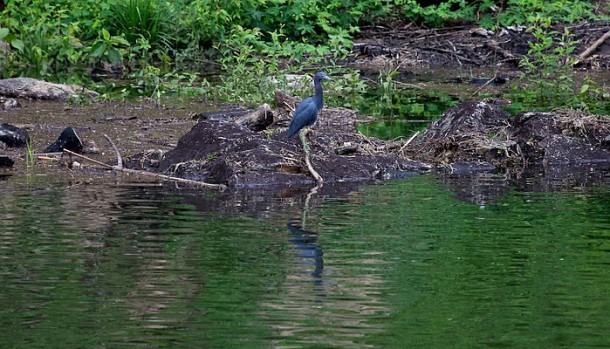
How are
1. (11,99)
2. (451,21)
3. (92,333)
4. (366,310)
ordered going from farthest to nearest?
(451,21), (11,99), (366,310), (92,333)

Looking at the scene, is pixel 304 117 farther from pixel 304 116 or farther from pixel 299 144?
pixel 299 144

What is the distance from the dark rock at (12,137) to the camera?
Answer: 13828 millimetres

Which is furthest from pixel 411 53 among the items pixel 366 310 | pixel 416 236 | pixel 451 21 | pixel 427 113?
pixel 366 310

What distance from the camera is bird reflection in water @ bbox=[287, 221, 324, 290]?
824 cm

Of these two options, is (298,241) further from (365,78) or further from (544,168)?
(365,78)

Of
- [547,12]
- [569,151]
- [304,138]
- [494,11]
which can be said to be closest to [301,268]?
[304,138]

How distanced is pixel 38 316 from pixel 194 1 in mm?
16737

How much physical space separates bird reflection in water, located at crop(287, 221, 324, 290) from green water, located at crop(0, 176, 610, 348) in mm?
21

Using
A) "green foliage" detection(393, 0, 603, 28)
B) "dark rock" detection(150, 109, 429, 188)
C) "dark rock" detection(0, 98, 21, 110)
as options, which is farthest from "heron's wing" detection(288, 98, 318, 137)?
"green foliage" detection(393, 0, 603, 28)

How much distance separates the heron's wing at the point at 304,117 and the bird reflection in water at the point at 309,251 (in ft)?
8.34

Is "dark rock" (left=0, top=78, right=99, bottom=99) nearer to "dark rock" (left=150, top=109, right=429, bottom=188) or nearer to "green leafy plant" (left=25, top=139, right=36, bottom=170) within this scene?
"green leafy plant" (left=25, top=139, right=36, bottom=170)

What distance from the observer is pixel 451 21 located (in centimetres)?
2555

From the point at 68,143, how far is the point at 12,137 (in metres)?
0.83

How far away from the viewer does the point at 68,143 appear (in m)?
13.4
